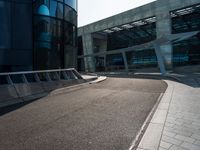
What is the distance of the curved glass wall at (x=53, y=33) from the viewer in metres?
13.9

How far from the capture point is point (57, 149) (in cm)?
362

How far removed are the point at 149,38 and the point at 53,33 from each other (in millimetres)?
34027

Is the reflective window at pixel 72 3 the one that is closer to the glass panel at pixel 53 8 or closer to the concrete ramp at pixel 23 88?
the glass panel at pixel 53 8

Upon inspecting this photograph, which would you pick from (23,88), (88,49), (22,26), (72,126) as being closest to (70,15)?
(22,26)

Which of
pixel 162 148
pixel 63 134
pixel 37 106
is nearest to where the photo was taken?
pixel 162 148

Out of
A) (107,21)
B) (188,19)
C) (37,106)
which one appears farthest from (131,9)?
(37,106)

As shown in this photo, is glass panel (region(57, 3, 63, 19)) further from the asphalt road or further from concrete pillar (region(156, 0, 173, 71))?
concrete pillar (region(156, 0, 173, 71))

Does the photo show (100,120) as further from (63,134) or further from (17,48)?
(17,48)

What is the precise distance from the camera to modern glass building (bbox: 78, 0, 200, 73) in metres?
30.5

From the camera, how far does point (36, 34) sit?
1377 cm

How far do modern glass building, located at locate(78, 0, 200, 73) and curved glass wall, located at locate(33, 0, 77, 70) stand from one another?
39.9 ft

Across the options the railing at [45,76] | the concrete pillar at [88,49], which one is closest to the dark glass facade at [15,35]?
the railing at [45,76]

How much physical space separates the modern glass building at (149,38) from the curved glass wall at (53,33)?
39.9ft

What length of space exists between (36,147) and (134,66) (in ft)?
143
